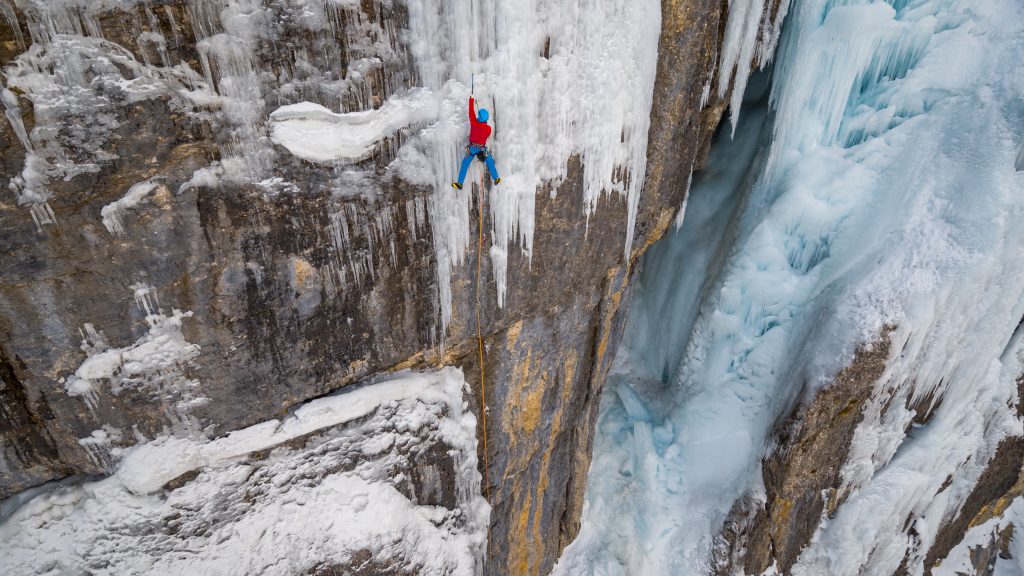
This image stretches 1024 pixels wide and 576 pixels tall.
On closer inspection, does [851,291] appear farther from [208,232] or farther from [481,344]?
[208,232]

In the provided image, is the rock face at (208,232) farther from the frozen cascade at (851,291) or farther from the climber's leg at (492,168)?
the frozen cascade at (851,291)

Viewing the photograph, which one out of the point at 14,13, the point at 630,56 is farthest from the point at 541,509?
the point at 14,13

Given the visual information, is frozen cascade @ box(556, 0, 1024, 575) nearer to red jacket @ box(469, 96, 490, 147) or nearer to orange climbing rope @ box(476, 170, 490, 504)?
orange climbing rope @ box(476, 170, 490, 504)

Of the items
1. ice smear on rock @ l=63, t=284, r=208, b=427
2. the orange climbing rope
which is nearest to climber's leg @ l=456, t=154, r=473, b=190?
the orange climbing rope

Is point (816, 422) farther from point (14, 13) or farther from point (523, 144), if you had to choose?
point (14, 13)

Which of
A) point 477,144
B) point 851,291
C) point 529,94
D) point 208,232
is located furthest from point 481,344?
point 851,291

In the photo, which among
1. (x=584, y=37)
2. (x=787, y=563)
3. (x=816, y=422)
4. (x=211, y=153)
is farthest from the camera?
(x=787, y=563)
